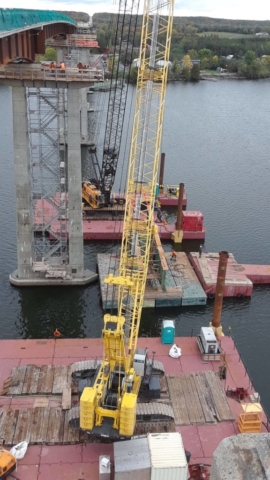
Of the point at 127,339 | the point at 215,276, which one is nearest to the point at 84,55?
the point at 215,276

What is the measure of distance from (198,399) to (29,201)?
2292cm

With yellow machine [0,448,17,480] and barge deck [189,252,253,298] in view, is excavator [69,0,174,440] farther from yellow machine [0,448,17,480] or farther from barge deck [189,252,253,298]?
barge deck [189,252,253,298]

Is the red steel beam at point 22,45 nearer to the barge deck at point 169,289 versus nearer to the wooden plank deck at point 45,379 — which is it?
the wooden plank deck at point 45,379

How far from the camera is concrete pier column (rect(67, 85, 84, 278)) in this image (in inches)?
1535

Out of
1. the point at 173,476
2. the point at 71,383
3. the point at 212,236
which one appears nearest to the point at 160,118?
the point at 71,383

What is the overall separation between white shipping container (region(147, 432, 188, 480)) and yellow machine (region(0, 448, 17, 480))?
691 centimetres

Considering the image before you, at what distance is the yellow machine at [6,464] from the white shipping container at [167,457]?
6.91m

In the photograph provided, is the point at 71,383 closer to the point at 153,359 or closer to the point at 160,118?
the point at 153,359

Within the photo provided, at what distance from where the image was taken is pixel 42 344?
113ft

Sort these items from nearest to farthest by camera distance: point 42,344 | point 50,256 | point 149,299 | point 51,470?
1. point 51,470
2. point 42,344
3. point 149,299
4. point 50,256

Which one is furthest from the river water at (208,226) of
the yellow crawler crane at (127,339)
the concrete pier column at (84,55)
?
the concrete pier column at (84,55)

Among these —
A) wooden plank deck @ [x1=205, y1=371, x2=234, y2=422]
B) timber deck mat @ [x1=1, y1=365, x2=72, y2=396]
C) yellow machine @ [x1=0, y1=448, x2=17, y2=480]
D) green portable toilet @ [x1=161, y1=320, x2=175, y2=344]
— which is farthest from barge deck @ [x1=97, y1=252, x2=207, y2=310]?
yellow machine @ [x1=0, y1=448, x2=17, y2=480]

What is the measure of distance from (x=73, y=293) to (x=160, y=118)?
19.7 metres

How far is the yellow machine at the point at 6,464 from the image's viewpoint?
2319 centimetres
